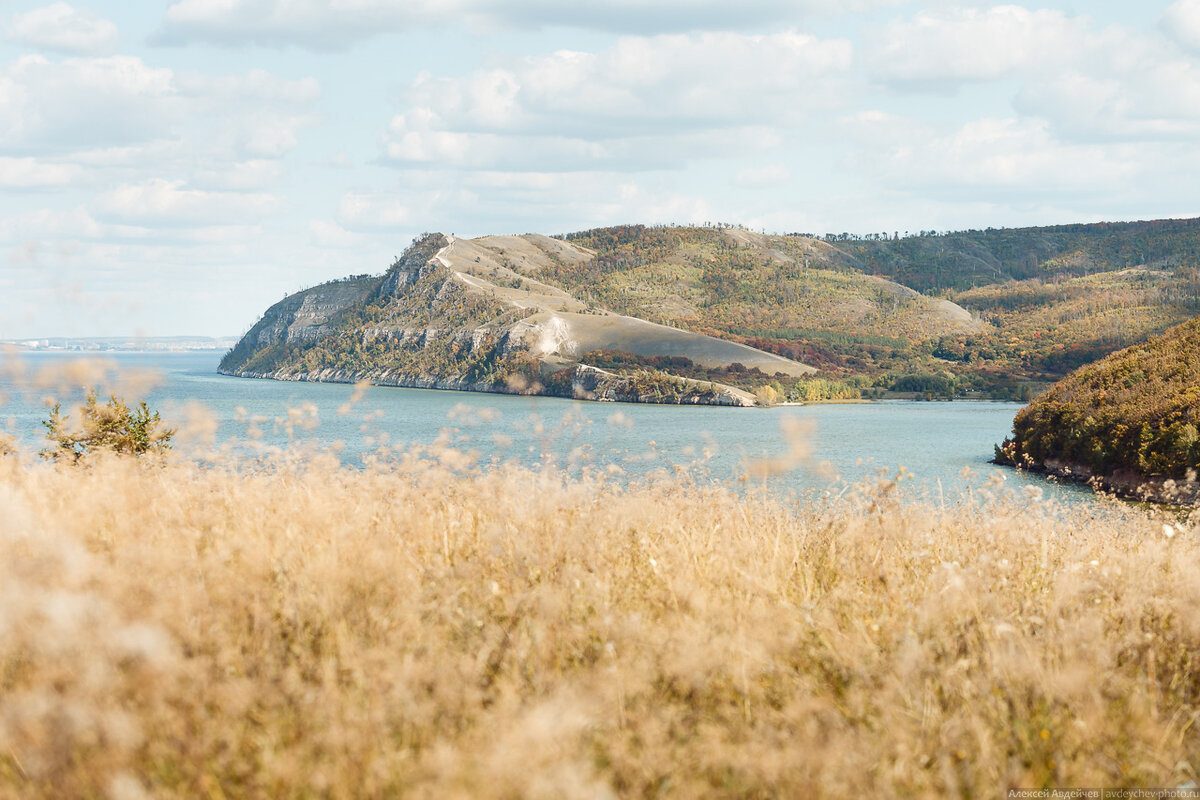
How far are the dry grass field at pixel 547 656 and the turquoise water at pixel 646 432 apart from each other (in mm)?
2284

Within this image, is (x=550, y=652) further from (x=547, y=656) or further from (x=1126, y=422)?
(x=1126, y=422)

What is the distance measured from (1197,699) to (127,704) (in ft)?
16.3

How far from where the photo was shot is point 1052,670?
4.64m

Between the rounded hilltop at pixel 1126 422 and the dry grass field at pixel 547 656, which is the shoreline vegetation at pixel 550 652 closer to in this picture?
the dry grass field at pixel 547 656

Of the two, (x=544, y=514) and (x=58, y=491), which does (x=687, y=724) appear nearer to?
(x=544, y=514)

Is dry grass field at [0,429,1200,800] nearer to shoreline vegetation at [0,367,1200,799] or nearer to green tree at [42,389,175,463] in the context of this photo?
shoreline vegetation at [0,367,1200,799]

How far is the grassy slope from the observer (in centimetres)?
5009

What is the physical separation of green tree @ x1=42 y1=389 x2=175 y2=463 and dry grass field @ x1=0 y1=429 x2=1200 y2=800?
37.6ft

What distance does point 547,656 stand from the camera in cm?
469

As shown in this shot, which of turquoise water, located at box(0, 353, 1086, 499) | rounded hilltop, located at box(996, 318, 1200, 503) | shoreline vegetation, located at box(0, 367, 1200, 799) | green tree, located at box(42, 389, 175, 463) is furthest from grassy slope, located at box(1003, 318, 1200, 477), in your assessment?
shoreline vegetation, located at box(0, 367, 1200, 799)

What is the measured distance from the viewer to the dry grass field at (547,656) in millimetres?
3537

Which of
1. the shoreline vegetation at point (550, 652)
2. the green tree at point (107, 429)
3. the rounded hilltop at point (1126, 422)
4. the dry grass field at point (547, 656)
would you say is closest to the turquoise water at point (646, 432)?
the green tree at point (107, 429)

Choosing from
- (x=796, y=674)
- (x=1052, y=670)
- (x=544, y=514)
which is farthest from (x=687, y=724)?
(x=544, y=514)

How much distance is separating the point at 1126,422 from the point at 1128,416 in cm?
55
